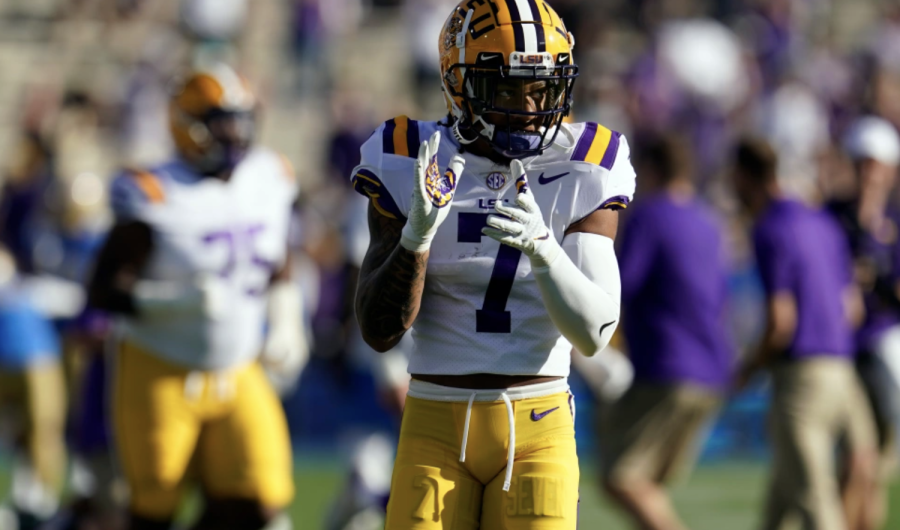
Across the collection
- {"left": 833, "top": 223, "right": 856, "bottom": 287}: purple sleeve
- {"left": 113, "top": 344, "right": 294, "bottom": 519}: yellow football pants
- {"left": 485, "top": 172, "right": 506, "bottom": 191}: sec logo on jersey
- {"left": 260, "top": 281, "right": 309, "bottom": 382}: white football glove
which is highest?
{"left": 485, "top": 172, "right": 506, "bottom": 191}: sec logo on jersey

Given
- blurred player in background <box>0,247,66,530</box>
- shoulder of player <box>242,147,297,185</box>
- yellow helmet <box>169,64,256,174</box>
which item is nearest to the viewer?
yellow helmet <box>169,64,256,174</box>

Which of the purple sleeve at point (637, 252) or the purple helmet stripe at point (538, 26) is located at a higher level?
the purple helmet stripe at point (538, 26)

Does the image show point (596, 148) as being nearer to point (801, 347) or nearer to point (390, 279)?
point (390, 279)

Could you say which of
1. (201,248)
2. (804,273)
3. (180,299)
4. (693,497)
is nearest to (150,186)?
(201,248)

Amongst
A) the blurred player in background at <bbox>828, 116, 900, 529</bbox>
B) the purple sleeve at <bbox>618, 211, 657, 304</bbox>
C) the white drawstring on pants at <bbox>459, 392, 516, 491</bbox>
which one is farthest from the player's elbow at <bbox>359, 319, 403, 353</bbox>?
the blurred player in background at <bbox>828, 116, 900, 529</bbox>

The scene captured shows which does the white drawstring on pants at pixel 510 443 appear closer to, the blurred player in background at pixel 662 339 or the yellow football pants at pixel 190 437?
the yellow football pants at pixel 190 437

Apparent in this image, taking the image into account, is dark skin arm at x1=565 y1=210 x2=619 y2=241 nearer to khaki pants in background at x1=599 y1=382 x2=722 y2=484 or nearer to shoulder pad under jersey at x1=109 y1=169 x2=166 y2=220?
shoulder pad under jersey at x1=109 y1=169 x2=166 y2=220

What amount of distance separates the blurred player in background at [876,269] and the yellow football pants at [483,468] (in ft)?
11.0

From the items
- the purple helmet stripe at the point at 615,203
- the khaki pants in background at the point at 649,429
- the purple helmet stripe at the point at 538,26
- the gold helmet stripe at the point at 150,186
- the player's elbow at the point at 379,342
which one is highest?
the purple helmet stripe at the point at 538,26

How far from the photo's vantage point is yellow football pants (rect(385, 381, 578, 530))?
10.7 ft

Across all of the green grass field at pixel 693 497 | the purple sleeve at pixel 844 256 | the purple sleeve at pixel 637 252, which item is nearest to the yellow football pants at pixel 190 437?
the purple sleeve at pixel 637 252

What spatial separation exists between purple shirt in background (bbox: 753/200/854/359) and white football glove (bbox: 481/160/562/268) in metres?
2.90

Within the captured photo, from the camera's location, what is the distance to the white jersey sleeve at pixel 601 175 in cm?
334

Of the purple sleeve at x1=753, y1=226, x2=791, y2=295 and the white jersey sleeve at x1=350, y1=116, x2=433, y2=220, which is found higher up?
the white jersey sleeve at x1=350, y1=116, x2=433, y2=220
